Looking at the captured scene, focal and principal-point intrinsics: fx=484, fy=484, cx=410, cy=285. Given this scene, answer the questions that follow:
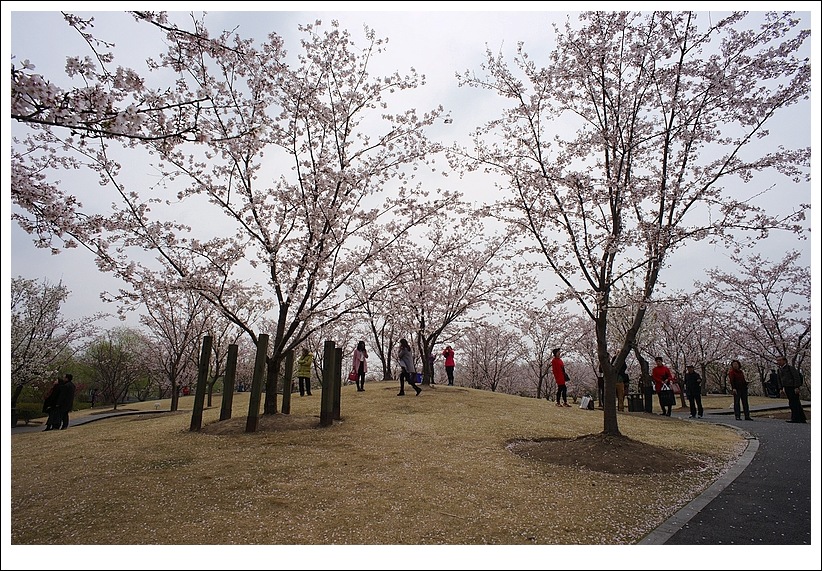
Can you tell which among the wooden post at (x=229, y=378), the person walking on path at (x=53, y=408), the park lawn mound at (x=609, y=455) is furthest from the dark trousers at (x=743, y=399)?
the person walking on path at (x=53, y=408)

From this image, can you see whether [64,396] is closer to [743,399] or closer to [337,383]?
[337,383]

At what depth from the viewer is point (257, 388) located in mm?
9047

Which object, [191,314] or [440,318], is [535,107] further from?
[191,314]

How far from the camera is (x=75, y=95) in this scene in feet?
14.0

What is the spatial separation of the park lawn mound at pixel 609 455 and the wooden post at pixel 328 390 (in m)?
→ 3.59

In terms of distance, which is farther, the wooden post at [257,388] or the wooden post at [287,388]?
the wooden post at [287,388]

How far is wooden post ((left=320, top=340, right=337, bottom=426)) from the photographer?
951cm

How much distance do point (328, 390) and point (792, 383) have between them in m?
12.4

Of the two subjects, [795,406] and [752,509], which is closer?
[752,509]

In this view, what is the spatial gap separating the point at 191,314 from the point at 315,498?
16129 mm

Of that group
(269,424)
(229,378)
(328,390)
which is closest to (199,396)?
(229,378)

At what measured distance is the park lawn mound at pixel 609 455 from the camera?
6703 mm

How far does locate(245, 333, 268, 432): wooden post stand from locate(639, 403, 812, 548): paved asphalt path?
22.6 ft

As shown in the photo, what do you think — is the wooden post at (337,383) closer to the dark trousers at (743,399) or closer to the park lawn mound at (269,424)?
the park lawn mound at (269,424)
